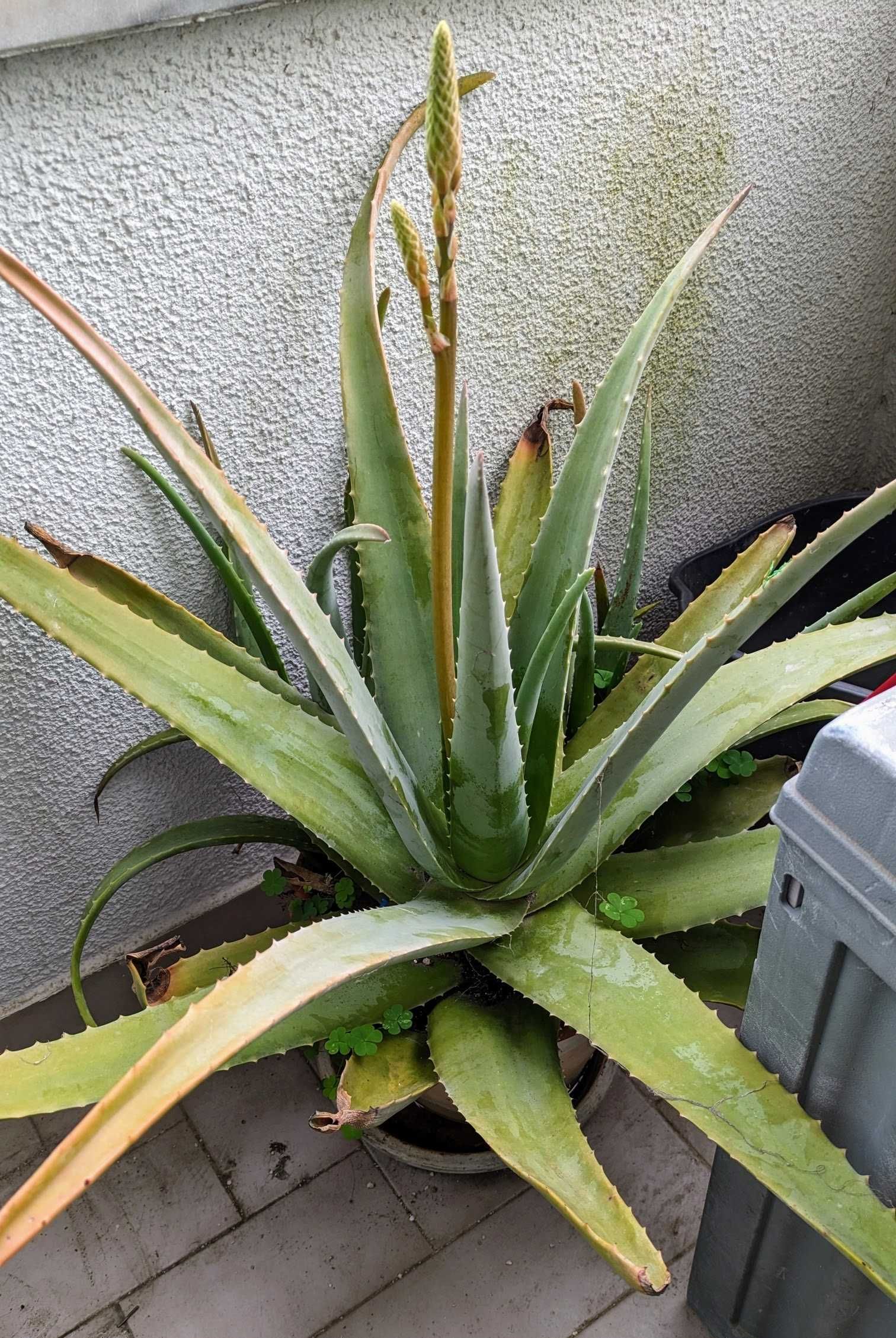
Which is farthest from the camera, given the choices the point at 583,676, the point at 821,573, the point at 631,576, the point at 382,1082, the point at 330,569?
the point at 821,573

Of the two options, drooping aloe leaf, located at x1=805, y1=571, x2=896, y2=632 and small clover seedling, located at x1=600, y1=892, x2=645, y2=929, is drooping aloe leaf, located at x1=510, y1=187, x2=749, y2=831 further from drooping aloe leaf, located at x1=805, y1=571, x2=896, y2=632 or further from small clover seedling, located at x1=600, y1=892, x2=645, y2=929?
drooping aloe leaf, located at x1=805, y1=571, x2=896, y2=632

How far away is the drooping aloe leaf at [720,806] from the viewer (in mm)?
1200

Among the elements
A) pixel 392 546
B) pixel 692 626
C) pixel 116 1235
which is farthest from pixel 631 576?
pixel 116 1235

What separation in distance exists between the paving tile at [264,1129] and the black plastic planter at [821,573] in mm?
970

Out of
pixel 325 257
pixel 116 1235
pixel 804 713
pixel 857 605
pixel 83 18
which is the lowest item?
pixel 116 1235

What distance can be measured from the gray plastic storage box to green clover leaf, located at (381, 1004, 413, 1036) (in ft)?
1.01

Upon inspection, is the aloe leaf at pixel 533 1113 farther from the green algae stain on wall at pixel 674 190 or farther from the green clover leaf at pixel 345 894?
the green algae stain on wall at pixel 674 190

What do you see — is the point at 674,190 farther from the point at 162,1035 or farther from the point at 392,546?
the point at 162,1035

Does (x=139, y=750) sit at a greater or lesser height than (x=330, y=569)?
lesser

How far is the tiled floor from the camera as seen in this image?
1.13 meters

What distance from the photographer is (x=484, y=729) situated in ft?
2.65

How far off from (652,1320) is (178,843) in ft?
2.47

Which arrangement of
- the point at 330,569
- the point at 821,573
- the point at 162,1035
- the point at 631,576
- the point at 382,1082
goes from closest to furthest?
the point at 162,1035 → the point at 382,1082 → the point at 330,569 → the point at 631,576 → the point at 821,573

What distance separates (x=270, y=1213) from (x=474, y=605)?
90cm
